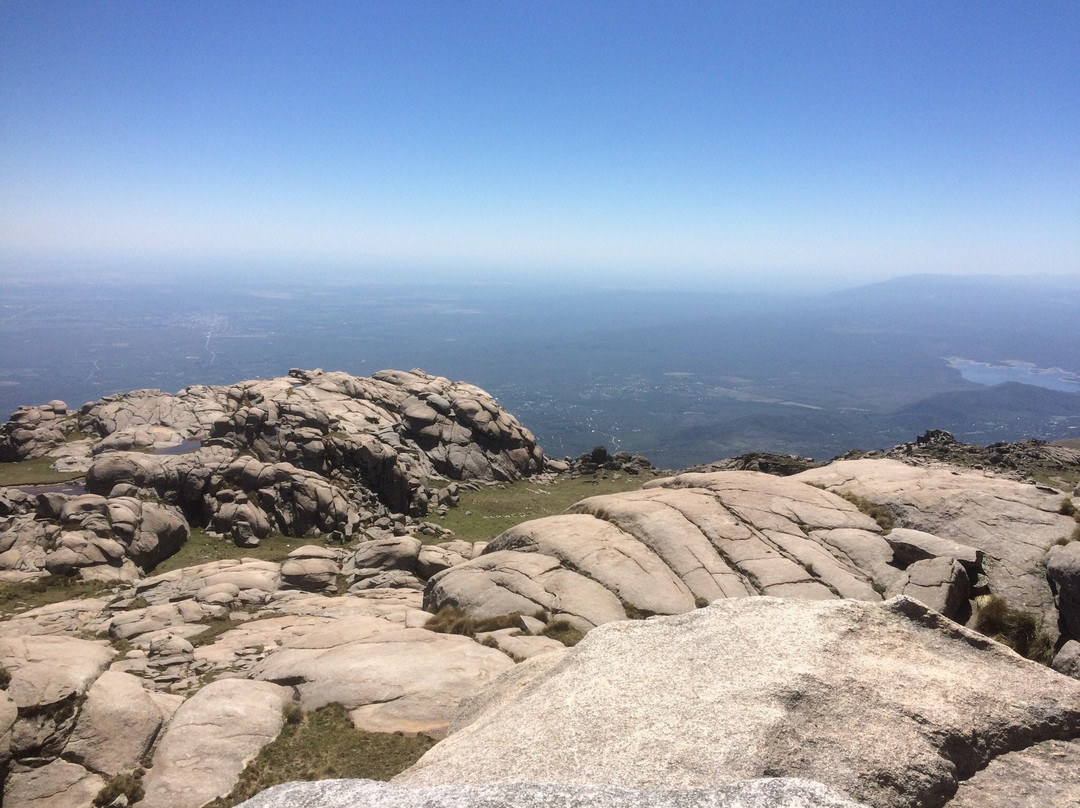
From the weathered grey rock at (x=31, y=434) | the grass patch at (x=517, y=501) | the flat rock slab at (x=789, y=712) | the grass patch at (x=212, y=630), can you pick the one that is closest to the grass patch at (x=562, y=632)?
the flat rock slab at (x=789, y=712)

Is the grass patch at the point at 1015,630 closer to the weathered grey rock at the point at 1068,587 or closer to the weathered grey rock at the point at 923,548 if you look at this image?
the weathered grey rock at the point at 1068,587

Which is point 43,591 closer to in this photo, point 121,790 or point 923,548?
point 121,790

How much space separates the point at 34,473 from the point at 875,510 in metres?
70.4

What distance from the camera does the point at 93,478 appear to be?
4291 cm

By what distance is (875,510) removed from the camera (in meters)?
27.9

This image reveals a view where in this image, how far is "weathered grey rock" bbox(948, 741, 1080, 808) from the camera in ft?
23.5

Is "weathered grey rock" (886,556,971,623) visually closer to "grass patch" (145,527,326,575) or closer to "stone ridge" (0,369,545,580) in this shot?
"grass patch" (145,527,326,575)

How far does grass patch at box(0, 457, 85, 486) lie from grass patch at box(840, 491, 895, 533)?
64.0 m

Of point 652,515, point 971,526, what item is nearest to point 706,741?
point 652,515

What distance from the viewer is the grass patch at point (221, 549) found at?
38197mm

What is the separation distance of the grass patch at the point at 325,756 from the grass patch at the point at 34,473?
4862cm

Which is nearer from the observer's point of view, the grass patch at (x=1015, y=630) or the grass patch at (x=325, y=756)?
the grass patch at (x=325, y=756)

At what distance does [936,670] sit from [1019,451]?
222 ft

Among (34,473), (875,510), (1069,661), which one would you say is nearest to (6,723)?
(1069,661)
